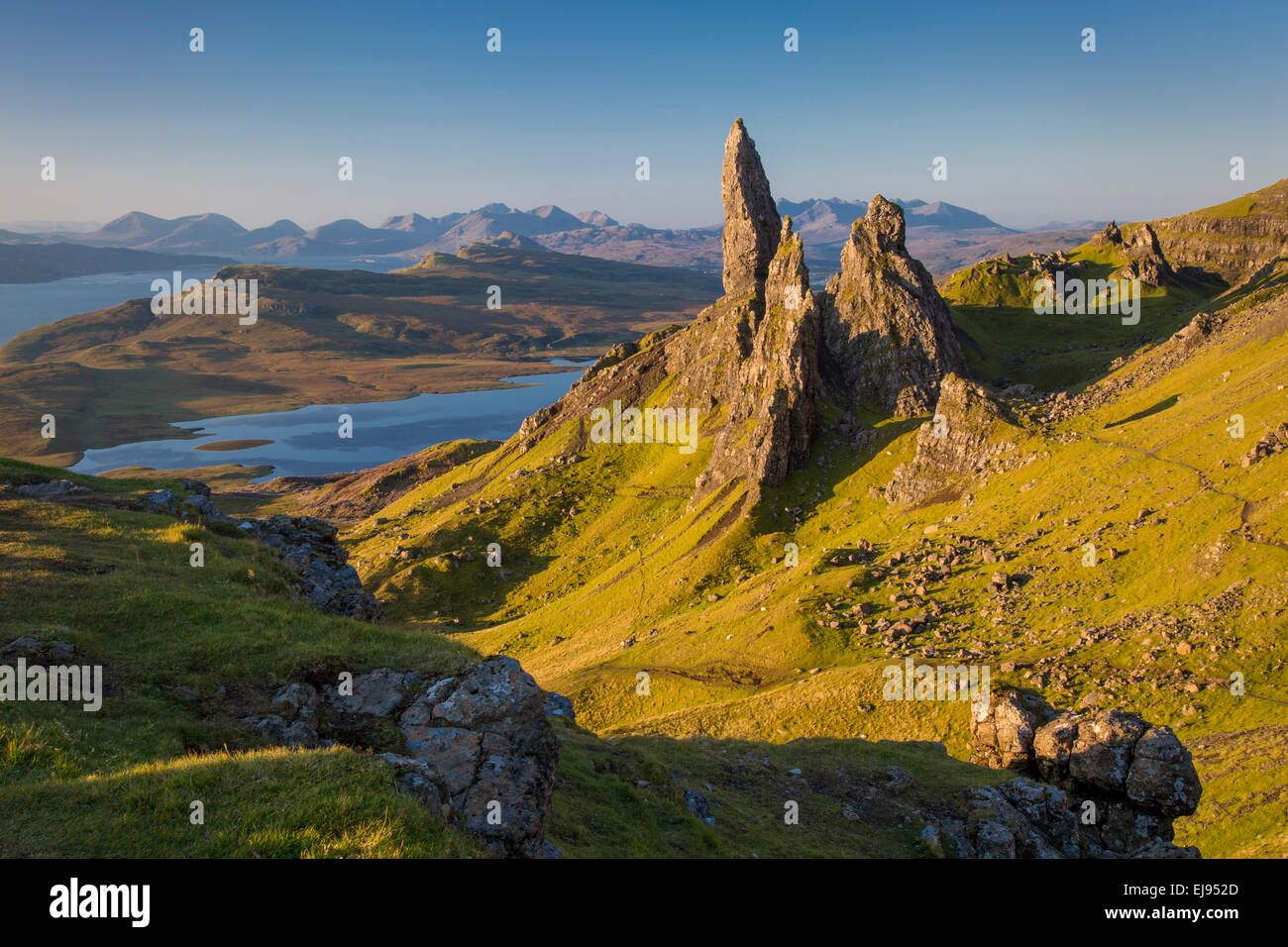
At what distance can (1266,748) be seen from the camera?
39438mm

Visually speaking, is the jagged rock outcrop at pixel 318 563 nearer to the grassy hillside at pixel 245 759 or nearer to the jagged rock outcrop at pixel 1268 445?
the grassy hillside at pixel 245 759

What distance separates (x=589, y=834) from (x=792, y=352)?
9679 cm

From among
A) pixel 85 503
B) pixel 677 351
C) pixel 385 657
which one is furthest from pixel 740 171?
pixel 385 657

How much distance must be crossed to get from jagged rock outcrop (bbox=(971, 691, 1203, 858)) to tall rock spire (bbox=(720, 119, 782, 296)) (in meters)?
131

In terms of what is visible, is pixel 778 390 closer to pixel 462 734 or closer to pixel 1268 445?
pixel 1268 445

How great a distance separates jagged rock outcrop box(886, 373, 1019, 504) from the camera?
84688 mm

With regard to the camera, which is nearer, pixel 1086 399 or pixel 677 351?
pixel 1086 399

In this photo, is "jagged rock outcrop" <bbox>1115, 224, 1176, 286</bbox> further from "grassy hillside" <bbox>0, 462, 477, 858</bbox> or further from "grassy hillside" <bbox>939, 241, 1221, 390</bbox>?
"grassy hillside" <bbox>0, 462, 477, 858</bbox>

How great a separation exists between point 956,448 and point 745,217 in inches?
3562

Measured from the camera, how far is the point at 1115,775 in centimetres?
3297

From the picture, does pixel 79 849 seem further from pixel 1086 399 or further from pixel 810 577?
pixel 1086 399

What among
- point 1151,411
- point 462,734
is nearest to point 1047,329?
point 1151,411

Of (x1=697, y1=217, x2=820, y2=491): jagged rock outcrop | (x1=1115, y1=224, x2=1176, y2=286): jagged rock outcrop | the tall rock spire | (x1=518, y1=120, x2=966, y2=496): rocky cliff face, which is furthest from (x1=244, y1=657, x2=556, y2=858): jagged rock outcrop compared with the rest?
(x1=1115, y1=224, x2=1176, y2=286): jagged rock outcrop
